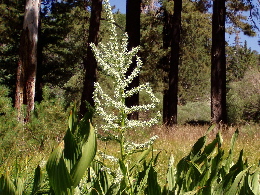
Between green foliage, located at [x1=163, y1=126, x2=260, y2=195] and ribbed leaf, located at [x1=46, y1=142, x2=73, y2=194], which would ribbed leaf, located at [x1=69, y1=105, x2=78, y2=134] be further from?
green foliage, located at [x1=163, y1=126, x2=260, y2=195]

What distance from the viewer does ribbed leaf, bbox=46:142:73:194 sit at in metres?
1.37

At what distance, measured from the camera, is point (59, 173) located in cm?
138

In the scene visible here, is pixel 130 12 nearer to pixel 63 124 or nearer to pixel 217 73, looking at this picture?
pixel 217 73

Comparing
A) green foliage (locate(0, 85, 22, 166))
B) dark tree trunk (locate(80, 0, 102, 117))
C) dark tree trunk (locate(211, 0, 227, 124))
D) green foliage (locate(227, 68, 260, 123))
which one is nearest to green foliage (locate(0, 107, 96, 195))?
green foliage (locate(0, 85, 22, 166))

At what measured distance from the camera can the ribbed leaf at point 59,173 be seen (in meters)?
1.37

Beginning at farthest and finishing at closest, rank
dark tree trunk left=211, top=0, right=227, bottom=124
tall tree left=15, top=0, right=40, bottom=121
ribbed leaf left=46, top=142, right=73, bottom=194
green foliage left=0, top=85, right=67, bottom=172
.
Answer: dark tree trunk left=211, top=0, right=227, bottom=124 < tall tree left=15, top=0, right=40, bottom=121 < green foliage left=0, top=85, right=67, bottom=172 < ribbed leaf left=46, top=142, right=73, bottom=194

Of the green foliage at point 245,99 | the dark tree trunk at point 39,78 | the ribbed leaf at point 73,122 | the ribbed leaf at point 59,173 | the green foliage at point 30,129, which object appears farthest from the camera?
the green foliage at point 245,99

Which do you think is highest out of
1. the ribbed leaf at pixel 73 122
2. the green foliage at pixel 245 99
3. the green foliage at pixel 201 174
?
the ribbed leaf at pixel 73 122

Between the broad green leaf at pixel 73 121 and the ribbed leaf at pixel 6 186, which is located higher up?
the broad green leaf at pixel 73 121

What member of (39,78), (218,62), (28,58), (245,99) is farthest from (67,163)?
(245,99)

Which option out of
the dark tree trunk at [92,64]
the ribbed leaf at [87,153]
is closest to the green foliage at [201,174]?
the ribbed leaf at [87,153]

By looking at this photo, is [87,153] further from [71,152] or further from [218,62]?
[218,62]

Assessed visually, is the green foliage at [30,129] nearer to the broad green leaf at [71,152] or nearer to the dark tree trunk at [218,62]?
the broad green leaf at [71,152]

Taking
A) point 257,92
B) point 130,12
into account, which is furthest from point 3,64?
point 257,92
